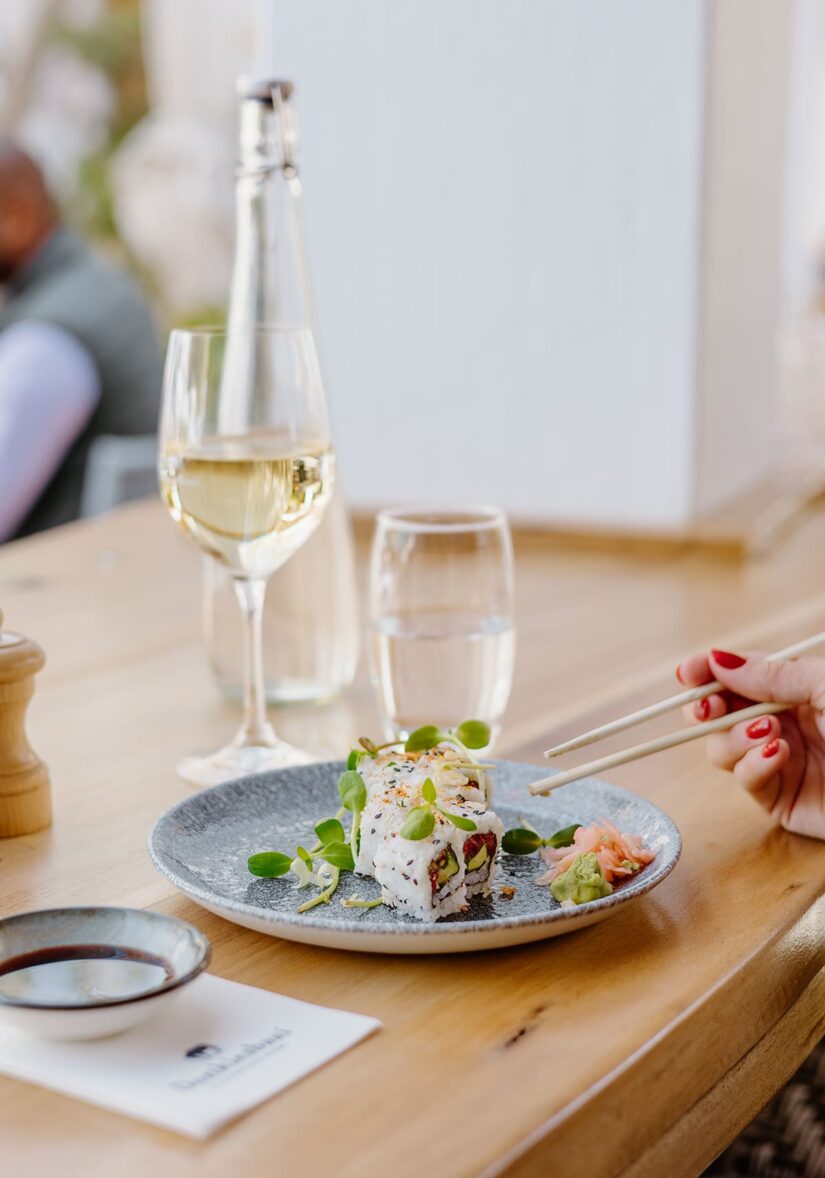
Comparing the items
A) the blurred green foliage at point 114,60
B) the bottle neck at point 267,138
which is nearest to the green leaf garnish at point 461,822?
the bottle neck at point 267,138

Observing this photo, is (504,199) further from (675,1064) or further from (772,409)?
(675,1064)

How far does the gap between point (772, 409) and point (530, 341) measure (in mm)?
388

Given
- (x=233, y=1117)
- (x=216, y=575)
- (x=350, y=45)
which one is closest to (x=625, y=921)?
(x=233, y=1117)

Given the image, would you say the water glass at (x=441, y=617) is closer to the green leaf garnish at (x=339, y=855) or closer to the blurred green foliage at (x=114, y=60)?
the green leaf garnish at (x=339, y=855)

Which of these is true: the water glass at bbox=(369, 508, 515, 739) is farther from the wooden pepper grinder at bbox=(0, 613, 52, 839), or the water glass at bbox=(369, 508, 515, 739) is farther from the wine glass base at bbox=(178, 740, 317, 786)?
the wooden pepper grinder at bbox=(0, 613, 52, 839)

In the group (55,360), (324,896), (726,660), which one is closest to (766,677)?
(726,660)

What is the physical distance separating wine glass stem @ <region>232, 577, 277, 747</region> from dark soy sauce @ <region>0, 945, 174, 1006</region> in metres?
0.32

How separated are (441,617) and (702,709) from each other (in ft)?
0.53

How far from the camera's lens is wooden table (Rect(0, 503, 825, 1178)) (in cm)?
A: 48

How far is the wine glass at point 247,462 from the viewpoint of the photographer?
2.61ft

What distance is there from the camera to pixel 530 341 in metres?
1.60

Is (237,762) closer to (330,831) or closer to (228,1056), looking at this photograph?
(330,831)

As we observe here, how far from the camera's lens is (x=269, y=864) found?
649mm

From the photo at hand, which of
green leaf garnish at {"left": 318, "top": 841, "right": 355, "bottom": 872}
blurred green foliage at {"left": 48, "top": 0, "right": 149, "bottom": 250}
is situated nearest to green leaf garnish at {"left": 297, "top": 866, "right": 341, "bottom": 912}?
green leaf garnish at {"left": 318, "top": 841, "right": 355, "bottom": 872}
